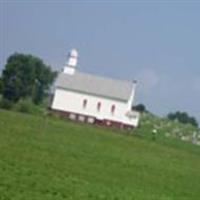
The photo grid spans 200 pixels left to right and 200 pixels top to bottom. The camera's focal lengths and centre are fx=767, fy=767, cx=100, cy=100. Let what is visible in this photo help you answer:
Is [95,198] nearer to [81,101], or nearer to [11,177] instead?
[11,177]

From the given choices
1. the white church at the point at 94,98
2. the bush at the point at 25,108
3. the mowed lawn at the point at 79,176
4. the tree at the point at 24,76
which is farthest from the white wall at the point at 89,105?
the mowed lawn at the point at 79,176

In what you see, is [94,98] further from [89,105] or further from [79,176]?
[79,176]

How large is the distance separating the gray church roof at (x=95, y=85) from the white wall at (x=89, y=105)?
1.97 ft

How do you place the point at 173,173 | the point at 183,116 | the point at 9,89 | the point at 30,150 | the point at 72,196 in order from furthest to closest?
the point at 183,116 < the point at 9,89 < the point at 173,173 < the point at 30,150 < the point at 72,196

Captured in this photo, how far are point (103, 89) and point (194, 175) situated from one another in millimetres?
64374

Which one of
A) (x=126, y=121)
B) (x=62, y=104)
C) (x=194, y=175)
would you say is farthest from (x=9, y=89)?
(x=194, y=175)

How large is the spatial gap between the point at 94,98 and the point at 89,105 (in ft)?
3.83

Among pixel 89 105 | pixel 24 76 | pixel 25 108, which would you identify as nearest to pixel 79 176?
pixel 25 108

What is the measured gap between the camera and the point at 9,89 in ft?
321

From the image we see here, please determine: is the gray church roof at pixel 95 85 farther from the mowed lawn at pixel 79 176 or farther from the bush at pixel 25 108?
the mowed lawn at pixel 79 176

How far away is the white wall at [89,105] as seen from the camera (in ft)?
297

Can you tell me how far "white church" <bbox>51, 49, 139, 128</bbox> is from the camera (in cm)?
9000

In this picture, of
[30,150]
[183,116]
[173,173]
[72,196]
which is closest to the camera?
[72,196]

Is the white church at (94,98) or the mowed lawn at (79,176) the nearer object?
the mowed lawn at (79,176)
